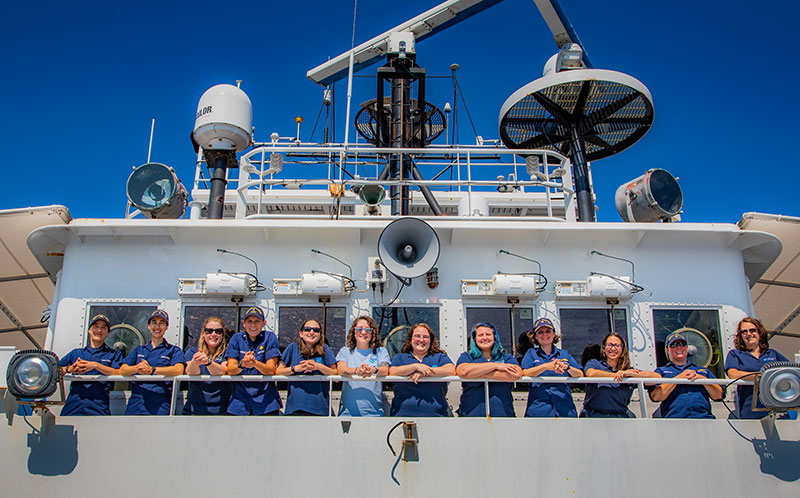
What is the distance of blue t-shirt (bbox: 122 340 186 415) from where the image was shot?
5145 mm

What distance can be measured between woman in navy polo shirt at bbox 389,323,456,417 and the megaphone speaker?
144 cm

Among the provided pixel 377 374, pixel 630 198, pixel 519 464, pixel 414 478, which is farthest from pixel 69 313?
pixel 630 198

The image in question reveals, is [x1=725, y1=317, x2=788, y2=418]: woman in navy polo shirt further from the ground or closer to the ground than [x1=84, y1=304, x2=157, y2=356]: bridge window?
closer to the ground

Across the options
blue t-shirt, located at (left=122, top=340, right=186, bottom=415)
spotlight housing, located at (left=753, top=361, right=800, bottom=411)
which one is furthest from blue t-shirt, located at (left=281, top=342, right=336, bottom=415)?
spotlight housing, located at (left=753, top=361, right=800, bottom=411)

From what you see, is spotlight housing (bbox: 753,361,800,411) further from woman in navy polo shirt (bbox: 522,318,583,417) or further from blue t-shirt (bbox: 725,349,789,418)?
woman in navy polo shirt (bbox: 522,318,583,417)

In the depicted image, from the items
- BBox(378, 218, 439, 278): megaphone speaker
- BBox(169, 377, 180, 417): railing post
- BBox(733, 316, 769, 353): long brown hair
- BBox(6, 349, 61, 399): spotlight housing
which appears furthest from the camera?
BBox(378, 218, 439, 278): megaphone speaker

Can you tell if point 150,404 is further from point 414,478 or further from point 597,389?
point 597,389

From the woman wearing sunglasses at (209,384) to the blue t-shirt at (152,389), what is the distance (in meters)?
0.26

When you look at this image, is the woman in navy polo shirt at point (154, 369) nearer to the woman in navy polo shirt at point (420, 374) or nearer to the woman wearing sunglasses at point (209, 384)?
the woman wearing sunglasses at point (209, 384)

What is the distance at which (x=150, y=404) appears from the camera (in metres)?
5.16

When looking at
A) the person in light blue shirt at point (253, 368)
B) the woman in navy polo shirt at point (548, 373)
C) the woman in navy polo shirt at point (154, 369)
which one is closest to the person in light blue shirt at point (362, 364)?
the person in light blue shirt at point (253, 368)

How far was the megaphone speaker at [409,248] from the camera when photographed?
6.43 metres

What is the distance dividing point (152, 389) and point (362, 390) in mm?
1848

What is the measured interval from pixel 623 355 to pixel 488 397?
4.34 feet
